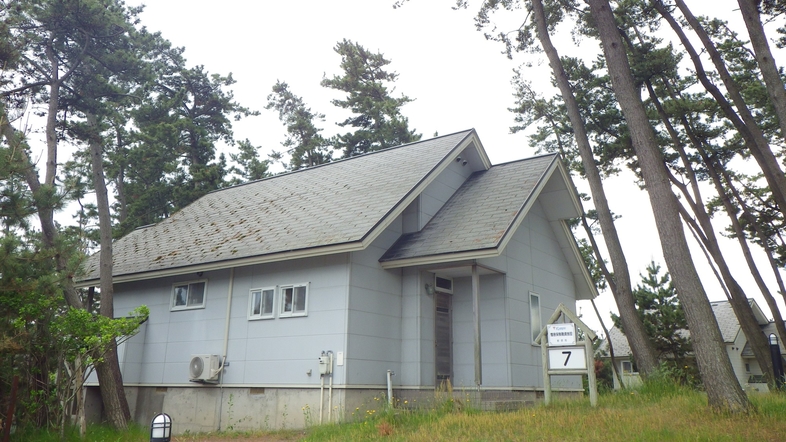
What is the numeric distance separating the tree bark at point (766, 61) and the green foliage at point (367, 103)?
2241cm

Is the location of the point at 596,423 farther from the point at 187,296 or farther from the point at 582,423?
the point at 187,296

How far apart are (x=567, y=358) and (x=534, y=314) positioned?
13.7ft

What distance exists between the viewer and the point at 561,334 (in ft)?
35.7

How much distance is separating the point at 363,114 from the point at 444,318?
71.9 ft

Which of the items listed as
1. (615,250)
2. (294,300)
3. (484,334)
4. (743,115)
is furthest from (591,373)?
(743,115)

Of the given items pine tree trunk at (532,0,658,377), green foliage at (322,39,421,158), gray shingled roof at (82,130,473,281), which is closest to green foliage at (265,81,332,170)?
green foliage at (322,39,421,158)

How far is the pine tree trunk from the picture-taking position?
13281mm

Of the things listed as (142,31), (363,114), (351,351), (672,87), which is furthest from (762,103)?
(142,31)

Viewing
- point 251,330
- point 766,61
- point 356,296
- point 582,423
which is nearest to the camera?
point 582,423

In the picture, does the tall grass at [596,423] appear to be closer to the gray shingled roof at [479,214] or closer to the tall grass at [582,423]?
the tall grass at [582,423]

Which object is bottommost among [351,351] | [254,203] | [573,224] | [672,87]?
[351,351]

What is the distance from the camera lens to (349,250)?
11758 mm

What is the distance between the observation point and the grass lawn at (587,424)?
301 inches

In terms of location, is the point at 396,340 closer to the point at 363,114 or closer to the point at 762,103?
the point at 762,103
